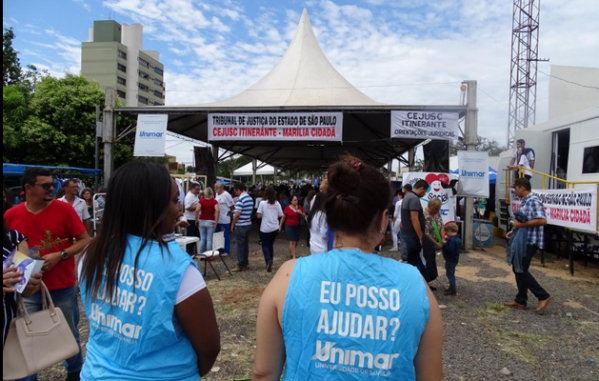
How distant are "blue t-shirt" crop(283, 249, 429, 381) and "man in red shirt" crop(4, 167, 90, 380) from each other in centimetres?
224

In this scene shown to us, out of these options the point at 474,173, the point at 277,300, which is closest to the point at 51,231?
the point at 277,300

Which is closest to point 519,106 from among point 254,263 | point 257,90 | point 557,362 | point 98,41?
point 257,90

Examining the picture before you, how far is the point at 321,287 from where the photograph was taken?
120cm

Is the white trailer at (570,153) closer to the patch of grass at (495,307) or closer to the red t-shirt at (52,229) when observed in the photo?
the patch of grass at (495,307)

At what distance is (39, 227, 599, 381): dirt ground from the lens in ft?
11.9

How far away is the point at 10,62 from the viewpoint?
740 inches

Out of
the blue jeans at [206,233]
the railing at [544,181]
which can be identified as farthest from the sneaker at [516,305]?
the blue jeans at [206,233]

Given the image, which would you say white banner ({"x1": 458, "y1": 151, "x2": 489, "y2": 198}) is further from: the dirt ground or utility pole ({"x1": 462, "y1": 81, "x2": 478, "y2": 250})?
the dirt ground

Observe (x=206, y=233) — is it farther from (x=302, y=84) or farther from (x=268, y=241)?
(x=302, y=84)

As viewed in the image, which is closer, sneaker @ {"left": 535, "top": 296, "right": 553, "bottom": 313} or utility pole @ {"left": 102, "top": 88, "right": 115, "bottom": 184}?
sneaker @ {"left": 535, "top": 296, "right": 553, "bottom": 313}

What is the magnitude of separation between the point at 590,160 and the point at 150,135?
1018cm

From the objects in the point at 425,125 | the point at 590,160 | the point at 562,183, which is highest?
the point at 425,125

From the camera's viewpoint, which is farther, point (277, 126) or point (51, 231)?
point (277, 126)

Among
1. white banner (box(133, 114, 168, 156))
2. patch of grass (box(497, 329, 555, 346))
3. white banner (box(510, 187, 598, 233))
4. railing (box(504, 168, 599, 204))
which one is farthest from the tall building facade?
patch of grass (box(497, 329, 555, 346))
